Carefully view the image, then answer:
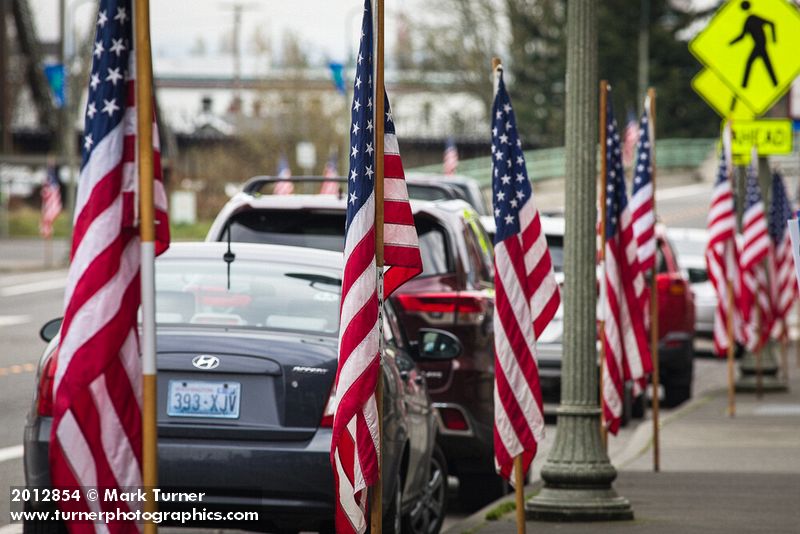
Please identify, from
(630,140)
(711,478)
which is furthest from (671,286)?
(630,140)

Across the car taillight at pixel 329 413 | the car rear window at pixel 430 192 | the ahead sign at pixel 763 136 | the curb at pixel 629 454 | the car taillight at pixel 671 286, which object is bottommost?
the curb at pixel 629 454

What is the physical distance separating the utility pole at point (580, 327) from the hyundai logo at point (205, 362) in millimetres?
2586

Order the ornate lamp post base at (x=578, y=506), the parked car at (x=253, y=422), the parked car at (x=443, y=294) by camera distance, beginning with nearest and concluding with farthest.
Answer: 1. the parked car at (x=253, y=422)
2. the ornate lamp post base at (x=578, y=506)
3. the parked car at (x=443, y=294)

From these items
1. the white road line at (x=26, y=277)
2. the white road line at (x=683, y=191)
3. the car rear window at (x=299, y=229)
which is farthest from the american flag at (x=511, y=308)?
the white road line at (x=683, y=191)

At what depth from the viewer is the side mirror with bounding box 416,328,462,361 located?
880 centimetres

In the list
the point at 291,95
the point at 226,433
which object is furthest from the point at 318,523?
the point at 291,95

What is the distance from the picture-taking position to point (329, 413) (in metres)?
7.35

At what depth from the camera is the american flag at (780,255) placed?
21.1 metres

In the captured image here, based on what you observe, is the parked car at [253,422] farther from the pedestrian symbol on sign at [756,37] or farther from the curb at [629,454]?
the pedestrian symbol on sign at [756,37]

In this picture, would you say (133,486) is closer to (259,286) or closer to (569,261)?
(259,286)

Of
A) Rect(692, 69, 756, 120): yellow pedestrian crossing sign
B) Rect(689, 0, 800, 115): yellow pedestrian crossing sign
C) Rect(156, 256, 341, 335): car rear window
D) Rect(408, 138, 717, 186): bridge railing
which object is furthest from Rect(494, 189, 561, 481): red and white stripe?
Rect(408, 138, 717, 186): bridge railing

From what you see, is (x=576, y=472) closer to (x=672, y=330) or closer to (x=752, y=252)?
(x=672, y=330)

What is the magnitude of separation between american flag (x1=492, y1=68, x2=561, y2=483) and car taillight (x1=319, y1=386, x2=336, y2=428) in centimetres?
114

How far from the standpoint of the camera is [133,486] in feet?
16.7
